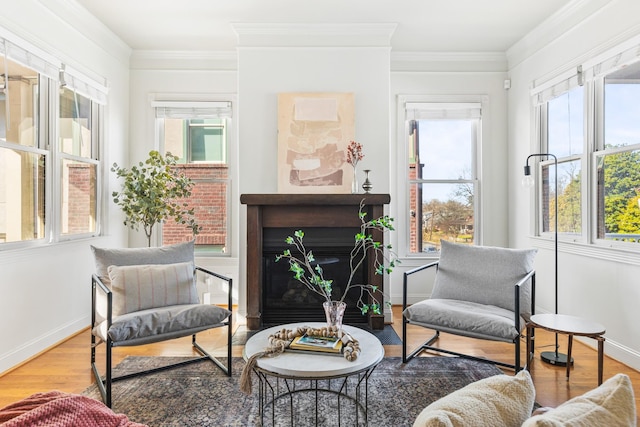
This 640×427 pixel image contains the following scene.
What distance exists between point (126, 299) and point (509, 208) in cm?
393

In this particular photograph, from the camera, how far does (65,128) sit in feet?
11.2

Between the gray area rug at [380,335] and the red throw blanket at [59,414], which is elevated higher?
the red throw blanket at [59,414]

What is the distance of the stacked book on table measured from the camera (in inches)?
72.9

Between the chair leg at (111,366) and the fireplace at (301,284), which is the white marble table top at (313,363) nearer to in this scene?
the chair leg at (111,366)

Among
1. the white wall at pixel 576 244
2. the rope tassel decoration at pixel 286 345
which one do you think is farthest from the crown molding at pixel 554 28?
the rope tassel decoration at pixel 286 345

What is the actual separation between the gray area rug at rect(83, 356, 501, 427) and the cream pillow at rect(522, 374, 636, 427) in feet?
4.78

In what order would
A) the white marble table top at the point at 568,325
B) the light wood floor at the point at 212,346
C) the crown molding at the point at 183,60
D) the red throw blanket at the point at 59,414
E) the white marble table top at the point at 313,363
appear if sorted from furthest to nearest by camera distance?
the crown molding at the point at 183,60, the light wood floor at the point at 212,346, the white marble table top at the point at 568,325, the white marble table top at the point at 313,363, the red throw blanket at the point at 59,414

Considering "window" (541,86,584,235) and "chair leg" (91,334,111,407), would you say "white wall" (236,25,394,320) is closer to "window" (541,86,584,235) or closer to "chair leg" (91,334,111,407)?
"window" (541,86,584,235)

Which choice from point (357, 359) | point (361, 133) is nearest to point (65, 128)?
point (361, 133)

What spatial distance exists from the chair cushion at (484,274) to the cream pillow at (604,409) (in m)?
2.08

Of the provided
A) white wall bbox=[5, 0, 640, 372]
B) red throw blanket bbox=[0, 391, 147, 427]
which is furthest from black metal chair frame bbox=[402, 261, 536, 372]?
red throw blanket bbox=[0, 391, 147, 427]

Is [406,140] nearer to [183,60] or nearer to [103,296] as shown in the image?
[183,60]

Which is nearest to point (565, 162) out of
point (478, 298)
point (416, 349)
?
point (478, 298)

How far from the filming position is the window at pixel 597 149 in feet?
9.25
